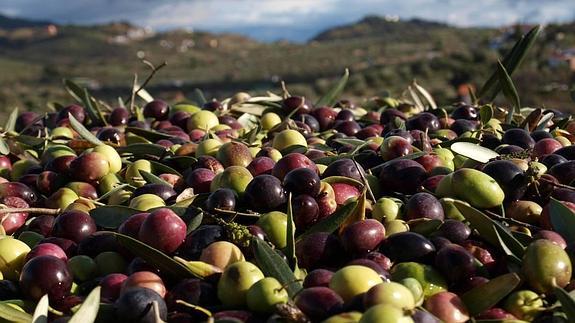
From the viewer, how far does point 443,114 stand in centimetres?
333

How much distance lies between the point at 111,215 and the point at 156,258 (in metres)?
0.48

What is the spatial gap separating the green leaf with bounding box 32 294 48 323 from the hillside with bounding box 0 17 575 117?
2.33 m

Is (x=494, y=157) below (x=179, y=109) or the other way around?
the other way around

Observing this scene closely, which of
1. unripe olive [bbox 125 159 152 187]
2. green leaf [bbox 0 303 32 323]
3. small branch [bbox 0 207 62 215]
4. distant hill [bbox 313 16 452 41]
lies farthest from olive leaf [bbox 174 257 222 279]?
distant hill [bbox 313 16 452 41]

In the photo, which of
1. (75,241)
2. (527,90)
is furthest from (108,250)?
(527,90)

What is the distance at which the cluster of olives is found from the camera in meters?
1.53

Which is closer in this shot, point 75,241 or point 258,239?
point 258,239

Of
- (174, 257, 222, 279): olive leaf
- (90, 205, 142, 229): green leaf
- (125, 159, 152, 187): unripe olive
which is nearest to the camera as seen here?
(174, 257, 222, 279): olive leaf

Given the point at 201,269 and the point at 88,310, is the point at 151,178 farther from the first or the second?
the point at 88,310

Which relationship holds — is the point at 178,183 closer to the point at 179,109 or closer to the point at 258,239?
the point at 258,239

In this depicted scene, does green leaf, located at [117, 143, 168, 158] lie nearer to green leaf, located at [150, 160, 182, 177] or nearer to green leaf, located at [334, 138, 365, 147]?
green leaf, located at [150, 160, 182, 177]

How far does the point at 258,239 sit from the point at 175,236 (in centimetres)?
26

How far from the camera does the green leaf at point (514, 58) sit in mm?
3479

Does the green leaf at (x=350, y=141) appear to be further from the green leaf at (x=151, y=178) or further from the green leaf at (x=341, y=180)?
the green leaf at (x=151, y=178)
